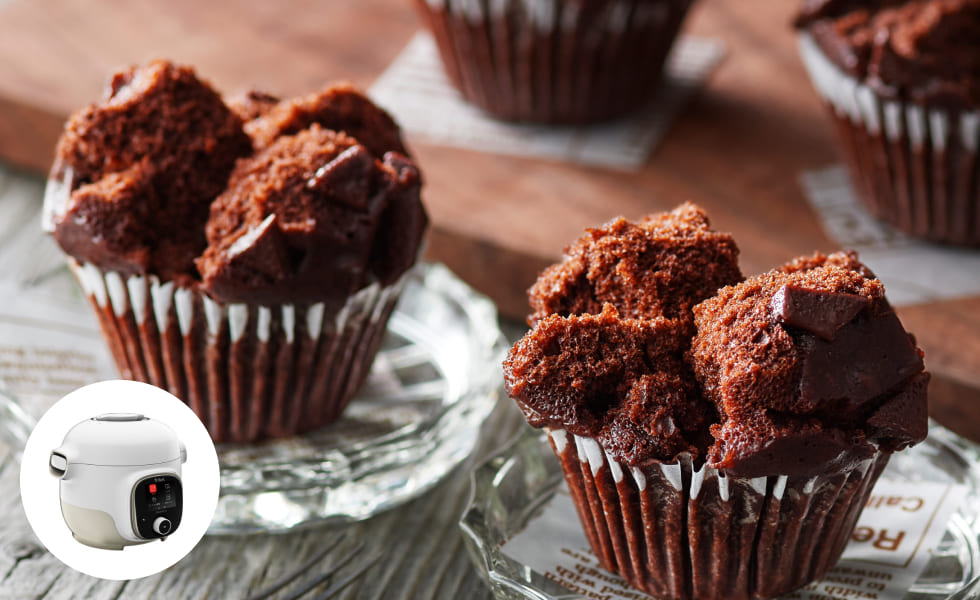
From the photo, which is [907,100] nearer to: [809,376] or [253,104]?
[809,376]

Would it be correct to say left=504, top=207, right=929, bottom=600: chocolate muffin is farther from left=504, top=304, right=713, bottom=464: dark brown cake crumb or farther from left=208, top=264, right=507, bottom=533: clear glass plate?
left=208, top=264, right=507, bottom=533: clear glass plate

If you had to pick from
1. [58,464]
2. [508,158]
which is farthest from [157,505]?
[508,158]

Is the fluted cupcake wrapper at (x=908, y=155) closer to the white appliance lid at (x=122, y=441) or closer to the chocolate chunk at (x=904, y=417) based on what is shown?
the chocolate chunk at (x=904, y=417)

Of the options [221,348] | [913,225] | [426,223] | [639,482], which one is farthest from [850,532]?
[913,225]

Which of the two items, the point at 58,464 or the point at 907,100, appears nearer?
the point at 58,464

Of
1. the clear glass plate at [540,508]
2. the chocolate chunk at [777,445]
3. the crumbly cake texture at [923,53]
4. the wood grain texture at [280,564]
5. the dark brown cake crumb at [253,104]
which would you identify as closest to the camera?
the chocolate chunk at [777,445]

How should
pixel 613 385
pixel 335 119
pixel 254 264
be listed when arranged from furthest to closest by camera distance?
1. pixel 335 119
2. pixel 254 264
3. pixel 613 385

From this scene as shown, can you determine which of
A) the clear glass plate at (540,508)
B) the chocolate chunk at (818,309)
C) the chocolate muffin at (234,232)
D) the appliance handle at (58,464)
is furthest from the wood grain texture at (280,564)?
the chocolate chunk at (818,309)
